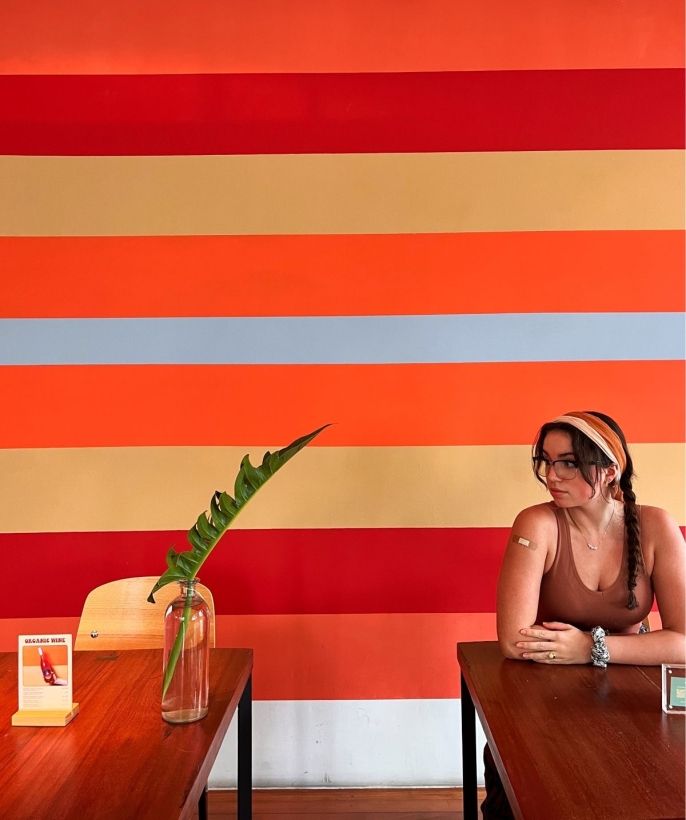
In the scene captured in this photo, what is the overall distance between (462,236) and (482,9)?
2.67ft

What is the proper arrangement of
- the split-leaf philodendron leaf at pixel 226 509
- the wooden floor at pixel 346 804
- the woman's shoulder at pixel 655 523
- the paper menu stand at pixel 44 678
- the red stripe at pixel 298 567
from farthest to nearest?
the red stripe at pixel 298 567 → the wooden floor at pixel 346 804 → the woman's shoulder at pixel 655 523 → the paper menu stand at pixel 44 678 → the split-leaf philodendron leaf at pixel 226 509

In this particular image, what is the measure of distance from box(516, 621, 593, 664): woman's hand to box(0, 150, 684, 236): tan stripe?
142 cm

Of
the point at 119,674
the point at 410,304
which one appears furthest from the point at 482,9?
the point at 119,674

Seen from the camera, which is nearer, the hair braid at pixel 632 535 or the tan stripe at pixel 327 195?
the hair braid at pixel 632 535

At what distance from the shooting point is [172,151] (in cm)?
237

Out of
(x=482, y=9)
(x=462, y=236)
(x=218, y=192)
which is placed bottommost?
(x=462, y=236)

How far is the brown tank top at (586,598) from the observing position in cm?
168

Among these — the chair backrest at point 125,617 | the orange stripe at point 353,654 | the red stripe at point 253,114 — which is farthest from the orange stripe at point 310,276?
the orange stripe at point 353,654

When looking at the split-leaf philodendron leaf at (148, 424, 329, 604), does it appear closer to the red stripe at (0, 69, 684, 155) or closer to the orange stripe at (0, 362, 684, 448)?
the orange stripe at (0, 362, 684, 448)

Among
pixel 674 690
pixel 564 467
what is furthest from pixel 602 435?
Answer: pixel 674 690

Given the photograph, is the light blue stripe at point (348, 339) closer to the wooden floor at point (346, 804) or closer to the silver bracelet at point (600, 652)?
the silver bracelet at point (600, 652)

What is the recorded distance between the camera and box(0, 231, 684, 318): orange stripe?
7.70ft

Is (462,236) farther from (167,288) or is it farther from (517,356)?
(167,288)

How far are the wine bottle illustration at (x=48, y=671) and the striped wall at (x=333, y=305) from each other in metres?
1.03
